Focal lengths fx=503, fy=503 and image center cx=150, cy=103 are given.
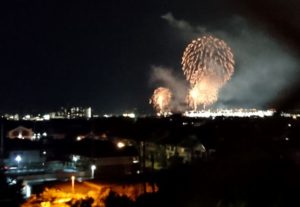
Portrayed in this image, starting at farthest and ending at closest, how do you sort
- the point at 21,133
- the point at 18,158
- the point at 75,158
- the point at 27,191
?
the point at 21,133 → the point at 18,158 → the point at 75,158 → the point at 27,191

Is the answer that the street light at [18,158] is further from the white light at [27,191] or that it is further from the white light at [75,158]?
the white light at [27,191]

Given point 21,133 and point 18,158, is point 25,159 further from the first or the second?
point 21,133

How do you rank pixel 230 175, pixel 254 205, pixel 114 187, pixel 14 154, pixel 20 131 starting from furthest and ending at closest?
pixel 20 131, pixel 14 154, pixel 114 187, pixel 230 175, pixel 254 205

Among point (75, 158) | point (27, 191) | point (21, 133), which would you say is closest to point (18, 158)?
point (75, 158)

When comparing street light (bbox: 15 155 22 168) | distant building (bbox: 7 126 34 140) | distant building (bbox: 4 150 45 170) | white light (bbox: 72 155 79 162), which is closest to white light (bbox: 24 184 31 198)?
distant building (bbox: 4 150 45 170)

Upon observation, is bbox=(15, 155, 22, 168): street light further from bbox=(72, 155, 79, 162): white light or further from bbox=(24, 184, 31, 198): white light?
bbox=(24, 184, 31, 198): white light

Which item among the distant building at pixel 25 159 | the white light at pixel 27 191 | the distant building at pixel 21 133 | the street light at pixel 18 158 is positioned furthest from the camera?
the distant building at pixel 21 133

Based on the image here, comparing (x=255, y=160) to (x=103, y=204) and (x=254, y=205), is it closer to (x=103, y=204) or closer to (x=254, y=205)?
(x=254, y=205)

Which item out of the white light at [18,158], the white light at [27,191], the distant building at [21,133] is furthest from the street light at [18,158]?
the distant building at [21,133]

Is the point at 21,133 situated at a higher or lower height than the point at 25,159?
higher

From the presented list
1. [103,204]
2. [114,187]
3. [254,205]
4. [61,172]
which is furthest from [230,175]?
[61,172]

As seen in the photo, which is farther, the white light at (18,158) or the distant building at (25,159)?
the white light at (18,158)
